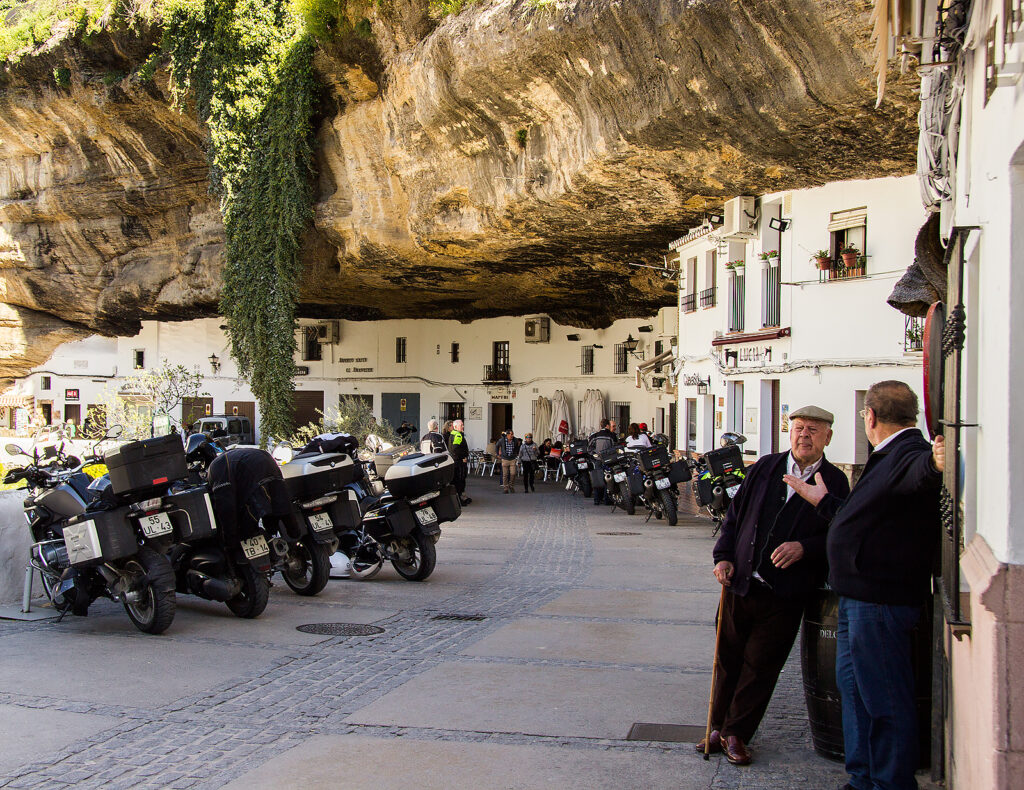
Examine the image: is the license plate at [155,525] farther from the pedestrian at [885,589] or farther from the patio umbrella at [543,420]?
the patio umbrella at [543,420]

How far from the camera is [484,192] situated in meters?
19.7

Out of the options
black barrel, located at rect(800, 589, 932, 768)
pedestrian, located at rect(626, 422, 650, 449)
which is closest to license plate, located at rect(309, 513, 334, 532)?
black barrel, located at rect(800, 589, 932, 768)

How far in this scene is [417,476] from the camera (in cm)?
1076

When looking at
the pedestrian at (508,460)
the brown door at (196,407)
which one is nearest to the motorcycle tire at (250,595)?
the pedestrian at (508,460)

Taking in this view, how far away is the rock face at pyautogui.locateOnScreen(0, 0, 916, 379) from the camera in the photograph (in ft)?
44.8

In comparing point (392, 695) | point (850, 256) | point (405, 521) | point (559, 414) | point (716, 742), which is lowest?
point (392, 695)

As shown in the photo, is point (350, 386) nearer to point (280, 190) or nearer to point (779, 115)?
point (280, 190)

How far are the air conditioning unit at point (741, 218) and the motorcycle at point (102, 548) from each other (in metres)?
12.3

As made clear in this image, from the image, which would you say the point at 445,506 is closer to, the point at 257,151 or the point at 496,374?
the point at 257,151

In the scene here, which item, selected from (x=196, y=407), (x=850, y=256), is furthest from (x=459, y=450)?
(x=196, y=407)

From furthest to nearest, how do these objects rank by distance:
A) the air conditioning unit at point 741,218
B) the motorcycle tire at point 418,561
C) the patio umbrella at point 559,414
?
the patio umbrella at point 559,414 < the air conditioning unit at point 741,218 < the motorcycle tire at point 418,561

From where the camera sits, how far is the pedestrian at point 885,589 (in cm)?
413

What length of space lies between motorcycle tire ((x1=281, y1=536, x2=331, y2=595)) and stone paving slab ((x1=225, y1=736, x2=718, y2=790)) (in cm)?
461

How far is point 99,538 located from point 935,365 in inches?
243
